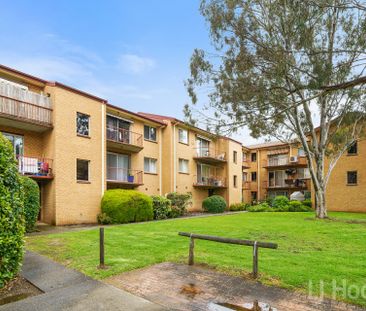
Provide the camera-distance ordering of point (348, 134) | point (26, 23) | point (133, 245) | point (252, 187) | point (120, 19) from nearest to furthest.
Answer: point (133, 245) < point (26, 23) < point (120, 19) < point (348, 134) < point (252, 187)

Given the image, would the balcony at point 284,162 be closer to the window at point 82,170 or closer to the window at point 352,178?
the window at point 352,178

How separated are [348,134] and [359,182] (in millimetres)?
8258

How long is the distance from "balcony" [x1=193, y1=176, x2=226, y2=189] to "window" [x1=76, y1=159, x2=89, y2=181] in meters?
13.3

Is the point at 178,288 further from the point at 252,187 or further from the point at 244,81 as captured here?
the point at 252,187

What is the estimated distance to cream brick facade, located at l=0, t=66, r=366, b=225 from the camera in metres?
16.8

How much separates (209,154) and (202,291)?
87.4 feet

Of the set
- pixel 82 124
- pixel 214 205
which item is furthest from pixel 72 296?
pixel 214 205

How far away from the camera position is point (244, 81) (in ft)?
26.4

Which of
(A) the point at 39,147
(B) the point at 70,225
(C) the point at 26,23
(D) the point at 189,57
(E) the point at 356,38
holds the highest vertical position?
(C) the point at 26,23

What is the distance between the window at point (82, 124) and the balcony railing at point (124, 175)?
393 cm

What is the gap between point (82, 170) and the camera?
18781 millimetres

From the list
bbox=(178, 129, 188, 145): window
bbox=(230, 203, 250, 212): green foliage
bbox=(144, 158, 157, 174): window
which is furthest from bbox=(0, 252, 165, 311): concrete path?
bbox=(230, 203, 250, 212): green foliage

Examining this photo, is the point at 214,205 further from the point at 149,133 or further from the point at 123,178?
the point at 123,178

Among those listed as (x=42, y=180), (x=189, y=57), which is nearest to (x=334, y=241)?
(x=189, y=57)
